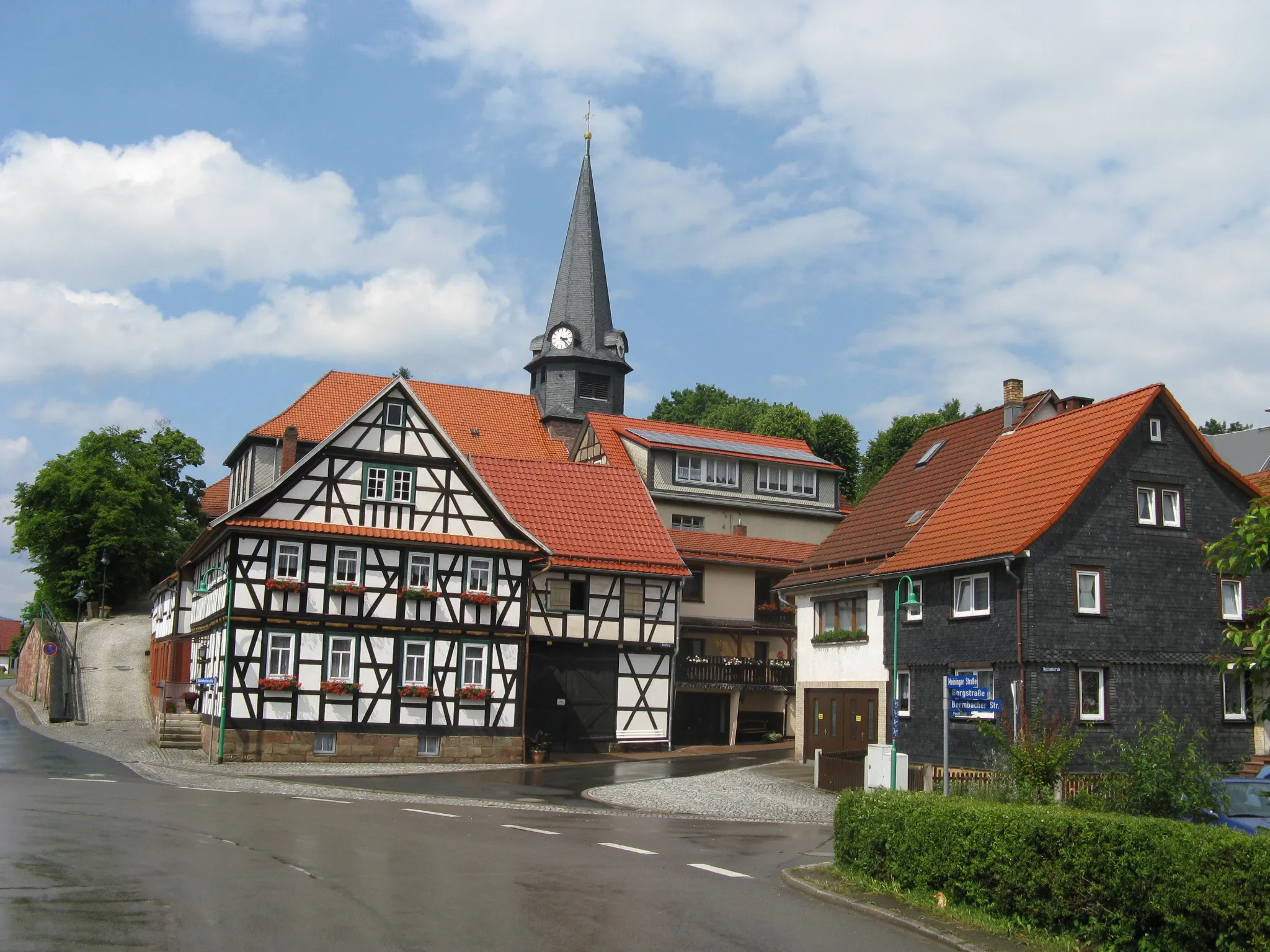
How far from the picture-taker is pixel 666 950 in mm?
11000

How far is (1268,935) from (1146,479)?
2230cm

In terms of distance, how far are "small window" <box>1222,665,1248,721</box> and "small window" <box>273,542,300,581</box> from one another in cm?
2320

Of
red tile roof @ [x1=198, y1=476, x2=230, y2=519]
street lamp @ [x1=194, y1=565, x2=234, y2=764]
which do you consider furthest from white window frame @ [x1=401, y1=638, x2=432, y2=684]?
red tile roof @ [x1=198, y1=476, x2=230, y2=519]

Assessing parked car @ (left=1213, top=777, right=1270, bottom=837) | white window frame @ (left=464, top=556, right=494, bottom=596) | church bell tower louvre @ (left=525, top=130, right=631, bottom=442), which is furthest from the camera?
church bell tower louvre @ (left=525, top=130, right=631, bottom=442)

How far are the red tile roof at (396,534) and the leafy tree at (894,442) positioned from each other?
36.1m

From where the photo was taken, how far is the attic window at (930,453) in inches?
1515

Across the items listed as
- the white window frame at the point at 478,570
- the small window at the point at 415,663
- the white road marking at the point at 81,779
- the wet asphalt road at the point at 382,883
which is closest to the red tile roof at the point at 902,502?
the white window frame at the point at 478,570

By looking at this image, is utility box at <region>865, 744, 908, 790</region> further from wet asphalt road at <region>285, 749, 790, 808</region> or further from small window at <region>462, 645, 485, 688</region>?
small window at <region>462, 645, 485, 688</region>

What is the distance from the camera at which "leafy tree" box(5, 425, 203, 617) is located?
212 ft

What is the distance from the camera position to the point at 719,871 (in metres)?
16.3

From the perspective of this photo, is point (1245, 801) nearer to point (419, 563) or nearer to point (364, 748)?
point (364, 748)

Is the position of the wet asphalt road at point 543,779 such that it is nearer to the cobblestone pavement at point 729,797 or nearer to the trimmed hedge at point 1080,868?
the cobblestone pavement at point 729,797

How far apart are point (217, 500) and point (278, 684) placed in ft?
107

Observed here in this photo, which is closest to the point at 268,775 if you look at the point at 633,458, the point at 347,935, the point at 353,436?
the point at 353,436
